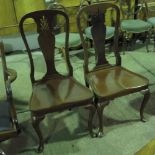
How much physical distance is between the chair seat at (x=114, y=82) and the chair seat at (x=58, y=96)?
0.12 m

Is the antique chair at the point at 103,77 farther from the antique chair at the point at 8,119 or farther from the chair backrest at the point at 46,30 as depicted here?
the antique chair at the point at 8,119

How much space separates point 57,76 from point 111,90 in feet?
1.69

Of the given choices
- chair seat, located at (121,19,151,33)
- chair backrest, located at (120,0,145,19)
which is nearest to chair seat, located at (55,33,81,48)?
chair seat, located at (121,19,151,33)

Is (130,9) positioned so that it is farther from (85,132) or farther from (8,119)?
(8,119)

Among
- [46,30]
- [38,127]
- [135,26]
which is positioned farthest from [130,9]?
[38,127]

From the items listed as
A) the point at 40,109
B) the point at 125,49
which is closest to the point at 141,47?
the point at 125,49

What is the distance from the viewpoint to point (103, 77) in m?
2.17

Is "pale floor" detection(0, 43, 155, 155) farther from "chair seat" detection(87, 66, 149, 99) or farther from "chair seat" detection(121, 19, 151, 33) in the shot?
"chair seat" detection(121, 19, 151, 33)

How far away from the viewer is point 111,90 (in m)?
1.97

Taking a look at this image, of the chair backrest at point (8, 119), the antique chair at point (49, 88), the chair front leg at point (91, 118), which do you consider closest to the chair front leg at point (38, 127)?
the antique chair at point (49, 88)

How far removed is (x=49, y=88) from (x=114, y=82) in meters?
0.54

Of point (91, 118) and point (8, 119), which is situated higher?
point (8, 119)

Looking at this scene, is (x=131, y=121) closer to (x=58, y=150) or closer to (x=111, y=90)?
(x=111, y=90)

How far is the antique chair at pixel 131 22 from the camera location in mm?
3447
